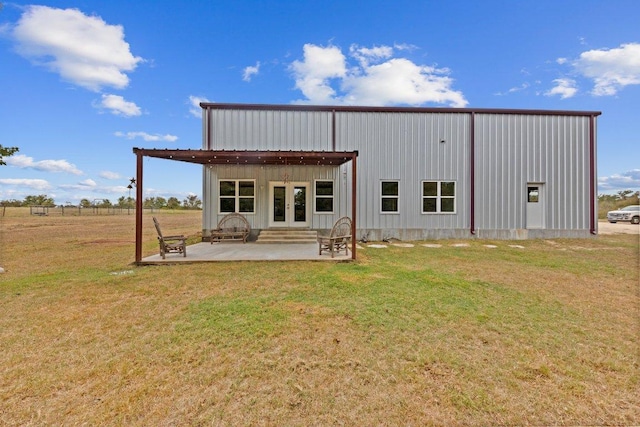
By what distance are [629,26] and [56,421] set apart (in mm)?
16321

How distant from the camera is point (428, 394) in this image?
2.19 meters

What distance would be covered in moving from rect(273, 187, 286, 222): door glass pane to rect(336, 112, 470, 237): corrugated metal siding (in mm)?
2761

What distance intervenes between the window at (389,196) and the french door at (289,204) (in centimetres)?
305

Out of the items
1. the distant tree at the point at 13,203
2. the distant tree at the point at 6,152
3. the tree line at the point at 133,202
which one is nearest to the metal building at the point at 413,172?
the distant tree at the point at 6,152

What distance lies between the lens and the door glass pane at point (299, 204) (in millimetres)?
11523

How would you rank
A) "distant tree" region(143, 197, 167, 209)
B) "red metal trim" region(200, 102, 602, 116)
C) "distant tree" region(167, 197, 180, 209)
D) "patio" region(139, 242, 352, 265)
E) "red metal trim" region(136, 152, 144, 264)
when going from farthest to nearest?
"distant tree" region(167, 197, 180, 209)
"distant tree" region(143, 197, 167, 209)
"red metal trim" region(200, 102, 602, 116)
"patio" region(139, 242, 352, 265)
"red metal trim" region(136, 152, 144, 264)

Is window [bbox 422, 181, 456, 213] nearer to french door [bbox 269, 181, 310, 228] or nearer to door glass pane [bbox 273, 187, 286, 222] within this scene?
french door [bbox 269, 181, 310, 228]

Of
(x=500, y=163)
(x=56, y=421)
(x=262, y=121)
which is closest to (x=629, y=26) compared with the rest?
(x=500, y=163)

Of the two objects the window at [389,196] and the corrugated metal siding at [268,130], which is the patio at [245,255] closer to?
the window at [389,196]

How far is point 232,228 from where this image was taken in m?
11.2

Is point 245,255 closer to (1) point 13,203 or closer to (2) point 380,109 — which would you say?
(2) point 380,109

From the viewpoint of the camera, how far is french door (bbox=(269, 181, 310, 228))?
1148 centimetres

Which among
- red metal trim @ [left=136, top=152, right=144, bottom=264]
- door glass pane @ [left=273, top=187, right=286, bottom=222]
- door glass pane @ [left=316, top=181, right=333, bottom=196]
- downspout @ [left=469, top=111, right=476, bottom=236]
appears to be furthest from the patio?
downspout @ [left=469, top=111, right=476, bottom=236]

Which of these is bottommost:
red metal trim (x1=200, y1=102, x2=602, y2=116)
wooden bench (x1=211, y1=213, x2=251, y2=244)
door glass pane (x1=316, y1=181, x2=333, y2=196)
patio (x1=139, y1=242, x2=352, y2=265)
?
patio (x1=139, y1=242, x2=352, y2=265)
